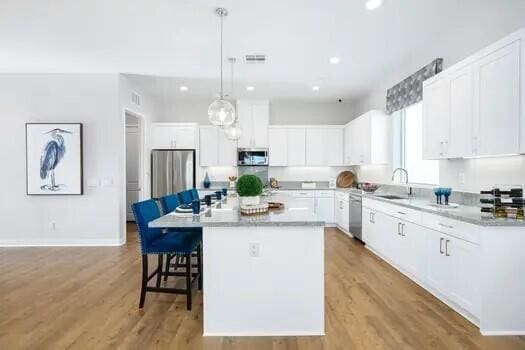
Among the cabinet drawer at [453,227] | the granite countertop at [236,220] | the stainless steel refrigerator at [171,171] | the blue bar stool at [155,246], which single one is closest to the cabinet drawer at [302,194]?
the stainless steel refrigerator at [171,171]

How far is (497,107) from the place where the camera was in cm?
259

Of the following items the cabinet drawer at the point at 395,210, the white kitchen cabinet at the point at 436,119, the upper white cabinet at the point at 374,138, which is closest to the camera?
the white kitchen cabinet at the point at 436,119

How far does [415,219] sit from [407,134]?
2156 mm

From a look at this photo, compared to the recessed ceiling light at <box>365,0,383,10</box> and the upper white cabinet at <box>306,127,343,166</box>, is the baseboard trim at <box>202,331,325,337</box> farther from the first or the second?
the upper white cabinet at <box>306,127,343,166</box>

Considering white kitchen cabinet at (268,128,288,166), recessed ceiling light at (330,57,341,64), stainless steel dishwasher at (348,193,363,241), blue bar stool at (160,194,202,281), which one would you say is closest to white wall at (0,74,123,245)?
blue bar stool at (160,194,202,281)

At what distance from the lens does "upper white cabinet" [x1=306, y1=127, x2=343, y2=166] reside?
7.20 m

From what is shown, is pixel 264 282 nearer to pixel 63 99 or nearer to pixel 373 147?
pixel 373 147

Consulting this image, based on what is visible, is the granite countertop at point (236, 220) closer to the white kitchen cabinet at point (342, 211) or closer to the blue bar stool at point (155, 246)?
the blue bar stool at point (155, 246)

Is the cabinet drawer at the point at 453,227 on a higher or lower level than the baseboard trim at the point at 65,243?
higher

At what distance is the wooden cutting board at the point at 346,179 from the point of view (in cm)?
730

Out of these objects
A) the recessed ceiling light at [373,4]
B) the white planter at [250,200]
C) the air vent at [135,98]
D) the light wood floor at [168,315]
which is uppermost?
the recessed ceiling light at [373,4]

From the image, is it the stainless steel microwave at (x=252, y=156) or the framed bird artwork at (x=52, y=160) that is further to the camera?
the stainless steel microwave at (x=252, y=156)

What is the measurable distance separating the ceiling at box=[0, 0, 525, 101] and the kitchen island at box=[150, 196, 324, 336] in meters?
2.29

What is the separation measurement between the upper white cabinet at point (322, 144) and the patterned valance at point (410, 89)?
1837mm
